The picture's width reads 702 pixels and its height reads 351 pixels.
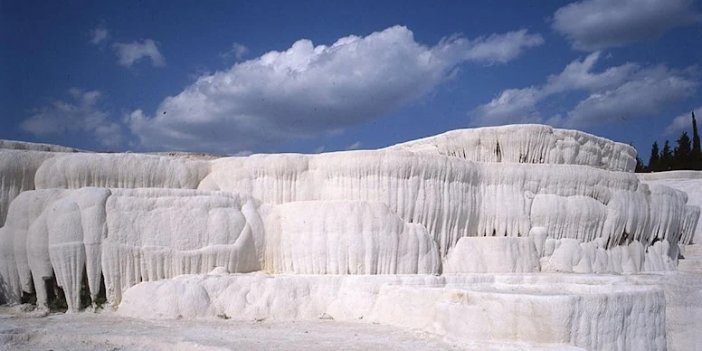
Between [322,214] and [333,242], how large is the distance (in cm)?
77

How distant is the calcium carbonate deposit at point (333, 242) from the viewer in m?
14.1

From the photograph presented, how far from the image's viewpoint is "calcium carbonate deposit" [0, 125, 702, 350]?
46.3 feet

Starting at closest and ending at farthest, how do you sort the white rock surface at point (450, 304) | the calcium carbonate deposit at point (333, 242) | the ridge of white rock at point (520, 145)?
the white rock surface at point (450, 304)
the calcium carbonate deposit at point (333, 242)
the ridge of white rock at point (520, 145)

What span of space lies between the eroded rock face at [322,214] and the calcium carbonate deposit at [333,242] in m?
0.04

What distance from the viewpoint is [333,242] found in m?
16.9

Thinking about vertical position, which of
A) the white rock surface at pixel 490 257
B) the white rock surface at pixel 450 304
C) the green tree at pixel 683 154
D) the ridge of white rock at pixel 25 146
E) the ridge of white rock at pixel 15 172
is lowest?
the white rock surface at pixel 450 304

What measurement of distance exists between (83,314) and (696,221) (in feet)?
75.0

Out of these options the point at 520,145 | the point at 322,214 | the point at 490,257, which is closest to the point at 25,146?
the point at 322,214

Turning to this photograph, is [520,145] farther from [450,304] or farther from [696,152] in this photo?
[696,152]

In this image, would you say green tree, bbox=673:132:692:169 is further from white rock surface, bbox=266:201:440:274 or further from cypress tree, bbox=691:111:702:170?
white rock surface, bbox=266:201:440:274

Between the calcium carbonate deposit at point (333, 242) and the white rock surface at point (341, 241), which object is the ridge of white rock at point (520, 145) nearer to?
the calcium carbonate deposit at point (333, 242)

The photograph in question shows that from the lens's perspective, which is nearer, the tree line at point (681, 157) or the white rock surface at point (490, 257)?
the white rock surface at point (490, 257)

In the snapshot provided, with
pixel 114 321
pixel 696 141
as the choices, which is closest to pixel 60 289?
pixel 114 321

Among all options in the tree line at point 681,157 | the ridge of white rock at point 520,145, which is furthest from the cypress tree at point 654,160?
the ridge of white rock at point 520,145
